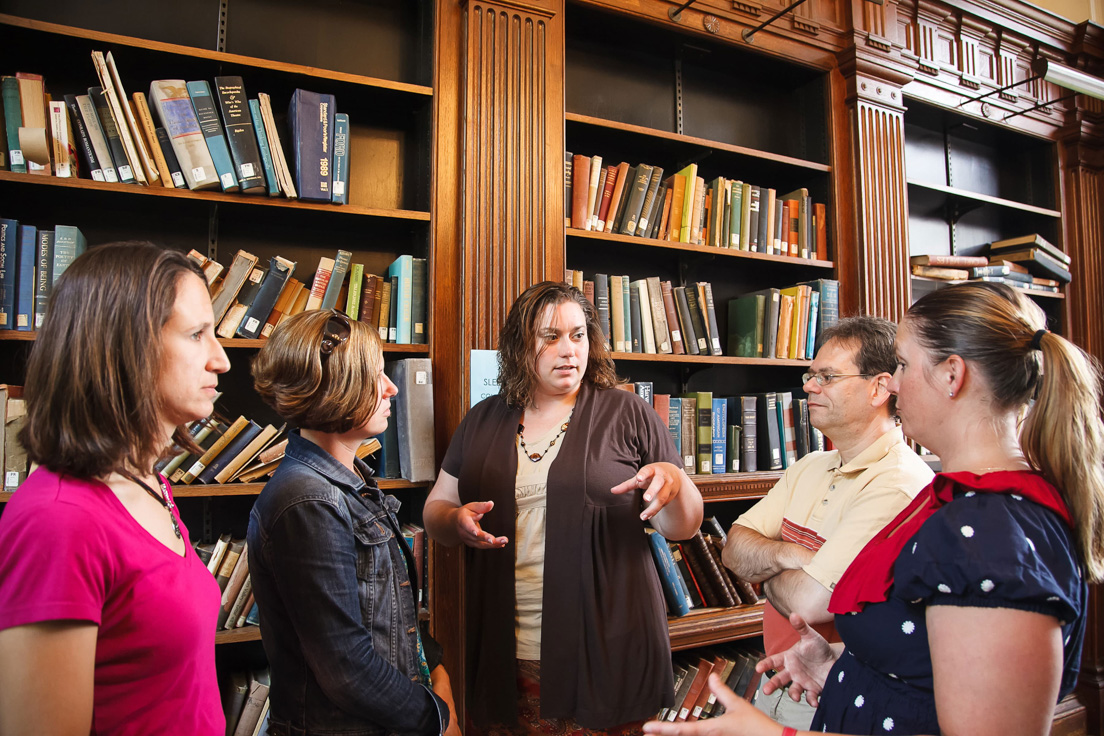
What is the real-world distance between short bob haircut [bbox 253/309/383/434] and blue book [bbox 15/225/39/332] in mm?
1098

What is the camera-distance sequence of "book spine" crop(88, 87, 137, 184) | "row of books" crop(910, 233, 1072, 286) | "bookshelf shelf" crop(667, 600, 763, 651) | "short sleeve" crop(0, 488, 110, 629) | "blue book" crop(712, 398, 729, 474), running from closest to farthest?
"short sleeve" crop(0, 488, 110, 629)
"book spine" crop(88, 87, 137, 184)
"bookshelf shelf" crop(667, 600, 763, 651)
"blue book" crop(712, 398, 729, 474)
"row of books" crop(910, 233, 1072, 286)

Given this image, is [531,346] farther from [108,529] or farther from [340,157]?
[108,529]

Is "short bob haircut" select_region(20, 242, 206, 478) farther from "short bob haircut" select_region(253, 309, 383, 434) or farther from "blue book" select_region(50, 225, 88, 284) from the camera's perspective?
"blue book" select_region(50, 225, 88, 284)

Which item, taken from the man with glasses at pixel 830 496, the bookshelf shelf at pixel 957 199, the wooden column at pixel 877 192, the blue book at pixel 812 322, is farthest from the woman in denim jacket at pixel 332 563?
the bookshelf shelf at pixel 957 199

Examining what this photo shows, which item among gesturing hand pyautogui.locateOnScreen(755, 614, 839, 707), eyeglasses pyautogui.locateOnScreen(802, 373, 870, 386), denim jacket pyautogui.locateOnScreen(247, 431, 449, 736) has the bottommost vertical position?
gesturing hand pyautogui.locateOnScreen(755, 614, 839, 707)

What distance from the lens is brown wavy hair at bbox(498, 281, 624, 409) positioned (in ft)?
5.75

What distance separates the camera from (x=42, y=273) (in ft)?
6.00

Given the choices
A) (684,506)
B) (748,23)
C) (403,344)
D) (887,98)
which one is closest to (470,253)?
(403,344)

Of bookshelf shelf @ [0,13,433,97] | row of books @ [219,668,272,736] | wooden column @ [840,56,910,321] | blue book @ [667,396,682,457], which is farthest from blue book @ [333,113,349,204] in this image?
wooden column @ [840,56,910,321]

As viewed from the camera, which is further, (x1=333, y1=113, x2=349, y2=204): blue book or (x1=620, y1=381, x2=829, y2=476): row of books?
(x1=620, y1=381, x2=829, y2=476): row of books

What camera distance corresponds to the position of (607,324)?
8.10ft

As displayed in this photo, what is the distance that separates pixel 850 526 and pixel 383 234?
1819 mm

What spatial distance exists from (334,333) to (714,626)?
74.7 inches

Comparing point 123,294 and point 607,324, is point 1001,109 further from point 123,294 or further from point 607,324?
point 123,294
